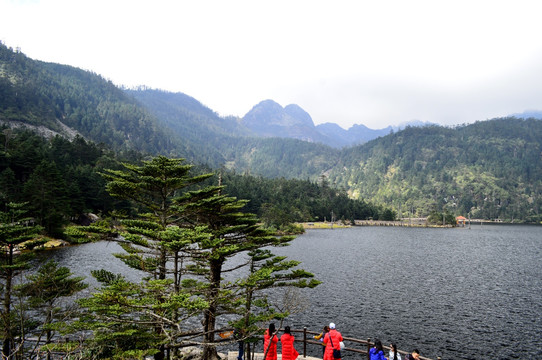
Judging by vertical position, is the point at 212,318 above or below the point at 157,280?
below

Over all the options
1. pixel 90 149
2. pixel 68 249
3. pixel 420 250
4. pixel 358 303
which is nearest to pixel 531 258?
pixel 420 250

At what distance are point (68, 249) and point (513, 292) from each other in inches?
3059

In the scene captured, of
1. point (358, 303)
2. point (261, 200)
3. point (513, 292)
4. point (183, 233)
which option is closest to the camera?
point (183, 233)

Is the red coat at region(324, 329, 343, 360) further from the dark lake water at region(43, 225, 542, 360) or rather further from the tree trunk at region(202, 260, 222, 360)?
the dark lake water at region(43, 225, 542, 360)

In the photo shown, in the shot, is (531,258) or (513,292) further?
(531,258)

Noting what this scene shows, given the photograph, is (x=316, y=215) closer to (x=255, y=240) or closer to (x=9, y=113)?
(x=255, y=240)

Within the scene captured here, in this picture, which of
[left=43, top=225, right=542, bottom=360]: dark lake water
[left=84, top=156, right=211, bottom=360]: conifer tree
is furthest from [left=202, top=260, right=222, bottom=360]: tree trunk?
[left=43, top=225, right=542, bottom=360]: dark lake water

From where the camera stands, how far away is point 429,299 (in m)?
40.7

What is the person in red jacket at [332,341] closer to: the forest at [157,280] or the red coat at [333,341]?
the red coat at [333,341]

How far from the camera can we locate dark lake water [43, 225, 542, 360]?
2855 centimetres

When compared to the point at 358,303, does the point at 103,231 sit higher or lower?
higher

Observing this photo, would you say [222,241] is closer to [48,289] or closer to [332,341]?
[332,341]

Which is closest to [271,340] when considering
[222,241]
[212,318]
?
[212,318]

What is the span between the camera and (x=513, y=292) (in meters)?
44.4
